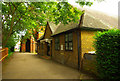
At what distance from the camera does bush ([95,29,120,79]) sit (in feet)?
13.9

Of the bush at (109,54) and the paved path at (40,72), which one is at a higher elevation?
the bush at (109,54)

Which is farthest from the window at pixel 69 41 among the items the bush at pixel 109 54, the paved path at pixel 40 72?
the bush at pixel 109 54

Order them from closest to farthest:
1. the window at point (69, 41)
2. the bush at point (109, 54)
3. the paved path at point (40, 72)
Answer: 1. the bush at point (109, 54)
2. the paved path at point (40, 72)
3. the window at point (69, 41)

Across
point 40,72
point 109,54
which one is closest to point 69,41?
point 40,72

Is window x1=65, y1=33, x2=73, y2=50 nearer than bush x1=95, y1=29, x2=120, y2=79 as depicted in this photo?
No

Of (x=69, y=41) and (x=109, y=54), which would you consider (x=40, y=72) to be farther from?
(x=109, y=54)

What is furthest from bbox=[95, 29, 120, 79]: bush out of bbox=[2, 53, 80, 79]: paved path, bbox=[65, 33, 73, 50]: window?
bbox=[65, 33, 73, 50]: window

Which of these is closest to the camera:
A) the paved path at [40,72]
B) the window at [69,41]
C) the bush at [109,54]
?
the bush at [109,54]

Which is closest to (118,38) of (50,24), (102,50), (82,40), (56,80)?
(102,50)

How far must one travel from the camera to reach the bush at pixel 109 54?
13.9 feet

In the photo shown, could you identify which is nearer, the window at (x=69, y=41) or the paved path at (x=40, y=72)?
the paved path at (x=40, y=72)

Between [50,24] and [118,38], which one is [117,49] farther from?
[50,24]

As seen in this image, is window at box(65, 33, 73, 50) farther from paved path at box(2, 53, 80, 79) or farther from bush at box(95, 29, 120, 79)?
bush at box(95, 29, 120, 79)

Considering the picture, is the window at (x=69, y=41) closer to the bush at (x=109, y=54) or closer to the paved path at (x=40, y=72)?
the paved path at (x=40, y=72)
